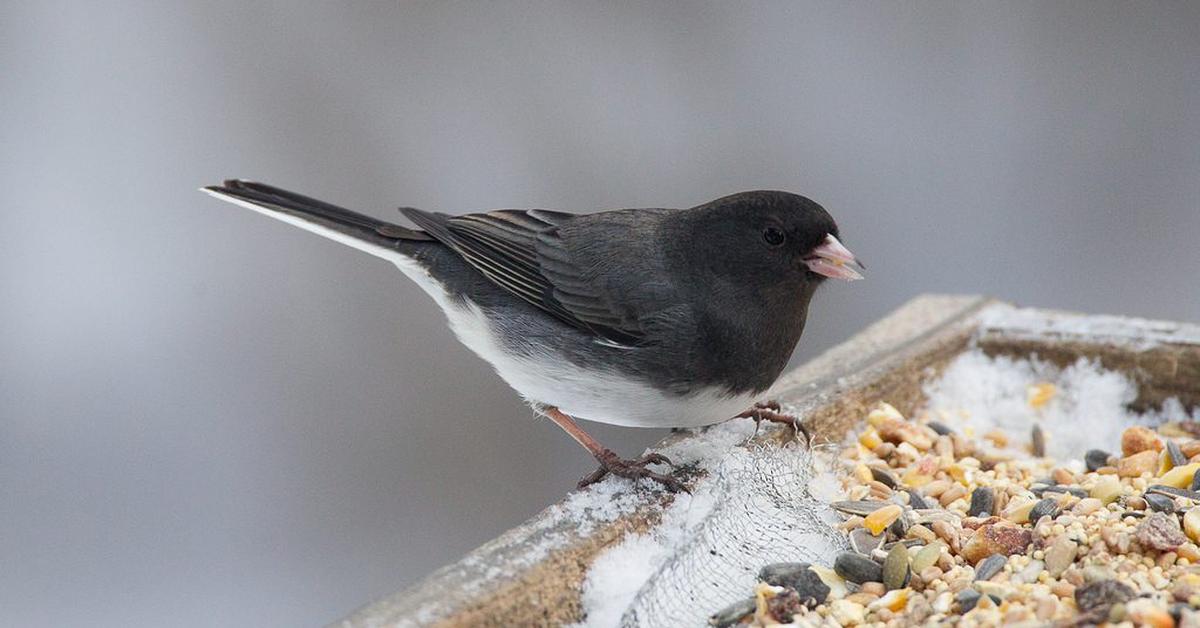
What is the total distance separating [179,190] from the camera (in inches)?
185

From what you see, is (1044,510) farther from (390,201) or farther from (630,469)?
(390,201)

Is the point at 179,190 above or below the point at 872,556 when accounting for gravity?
above

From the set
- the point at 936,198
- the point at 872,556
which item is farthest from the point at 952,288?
the point at 872,556

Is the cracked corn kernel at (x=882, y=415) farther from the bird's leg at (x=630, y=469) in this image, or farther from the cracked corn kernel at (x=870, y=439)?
the bird's leg at (x=630, y=469)

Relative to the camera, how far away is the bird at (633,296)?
254 centimetres

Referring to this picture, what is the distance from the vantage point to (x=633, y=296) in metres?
2.67

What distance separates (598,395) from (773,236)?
20.1 inches

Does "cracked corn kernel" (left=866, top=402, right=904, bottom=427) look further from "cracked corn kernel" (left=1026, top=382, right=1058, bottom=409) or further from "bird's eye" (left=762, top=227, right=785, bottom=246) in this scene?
"bird's eye" (left=762, top=227, right=785, bottom=246)

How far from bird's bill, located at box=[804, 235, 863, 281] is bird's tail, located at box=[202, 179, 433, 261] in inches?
37.6

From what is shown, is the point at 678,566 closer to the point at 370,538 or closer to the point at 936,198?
the point at 370,538

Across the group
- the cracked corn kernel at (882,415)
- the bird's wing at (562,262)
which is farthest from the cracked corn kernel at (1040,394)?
the bird's wing at (562,262)

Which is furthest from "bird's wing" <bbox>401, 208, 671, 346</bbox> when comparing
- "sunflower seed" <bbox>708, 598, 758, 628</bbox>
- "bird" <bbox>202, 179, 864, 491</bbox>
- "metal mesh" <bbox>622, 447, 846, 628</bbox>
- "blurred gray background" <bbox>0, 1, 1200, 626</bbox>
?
"blurred gray background" <bbox>0, 1, 1200, 626</bbox>

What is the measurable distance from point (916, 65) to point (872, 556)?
13.3ft

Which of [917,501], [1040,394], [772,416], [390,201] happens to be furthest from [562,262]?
[390,201]
